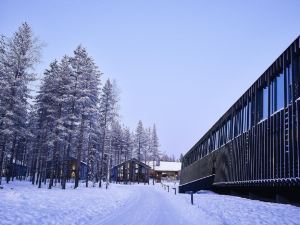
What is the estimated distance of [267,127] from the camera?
16.9 metres

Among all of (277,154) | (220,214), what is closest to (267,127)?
(277,154)

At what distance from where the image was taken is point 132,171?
7769 cm

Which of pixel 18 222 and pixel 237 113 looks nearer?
pixel 18 222

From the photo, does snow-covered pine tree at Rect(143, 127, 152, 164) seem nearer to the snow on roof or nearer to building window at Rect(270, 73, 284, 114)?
the snow on roof

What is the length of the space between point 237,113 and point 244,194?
Answer: 20.2 ft

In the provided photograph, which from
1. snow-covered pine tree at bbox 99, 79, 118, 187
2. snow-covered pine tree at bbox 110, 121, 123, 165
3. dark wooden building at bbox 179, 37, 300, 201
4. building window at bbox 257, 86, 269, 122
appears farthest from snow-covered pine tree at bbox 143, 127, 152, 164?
building window at bbox 257, 86, 269, 122

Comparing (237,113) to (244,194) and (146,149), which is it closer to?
(244,194)

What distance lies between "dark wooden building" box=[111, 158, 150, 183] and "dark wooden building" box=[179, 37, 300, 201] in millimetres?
51843

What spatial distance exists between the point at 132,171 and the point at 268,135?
6334 cm

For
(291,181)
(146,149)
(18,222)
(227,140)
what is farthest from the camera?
(146,149)

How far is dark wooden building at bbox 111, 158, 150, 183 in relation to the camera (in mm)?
77619

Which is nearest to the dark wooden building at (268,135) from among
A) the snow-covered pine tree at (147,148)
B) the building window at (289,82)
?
the building window at (289,82)

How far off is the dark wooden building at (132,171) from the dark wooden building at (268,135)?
51.8m

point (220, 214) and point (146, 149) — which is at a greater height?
point (146, 149)
